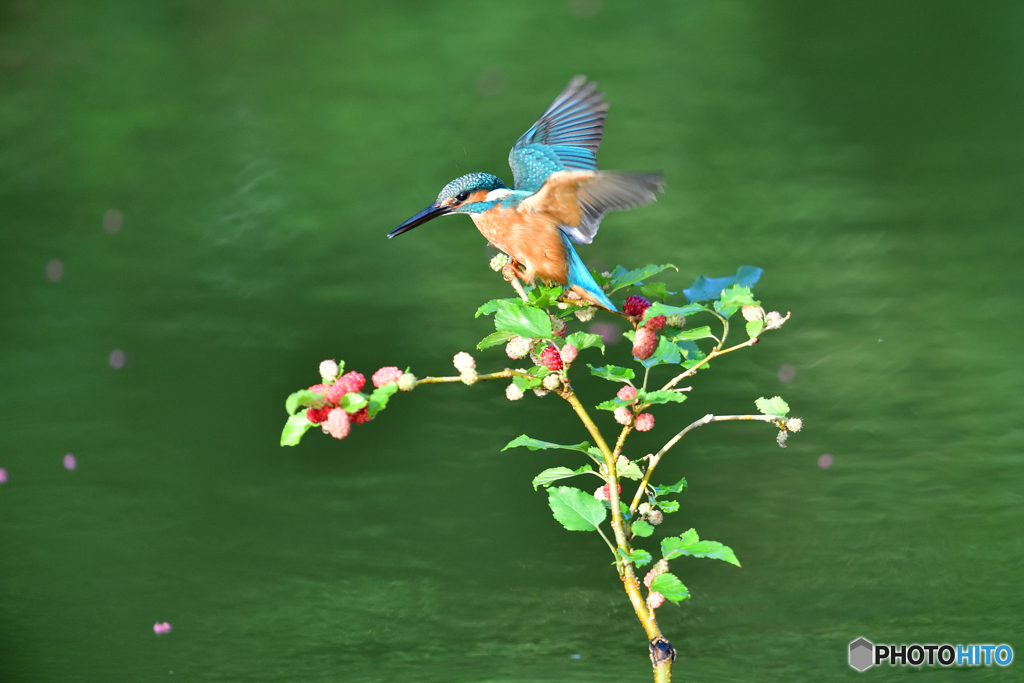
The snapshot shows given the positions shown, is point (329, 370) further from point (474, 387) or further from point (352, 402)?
point (474, 387)

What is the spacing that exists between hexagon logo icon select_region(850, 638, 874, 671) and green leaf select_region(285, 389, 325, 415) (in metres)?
0.48

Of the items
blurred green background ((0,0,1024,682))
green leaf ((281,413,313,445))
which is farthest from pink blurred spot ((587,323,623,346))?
green leaf ((281,413,313,445))

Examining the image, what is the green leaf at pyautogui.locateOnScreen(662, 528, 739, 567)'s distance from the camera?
14.7 inches

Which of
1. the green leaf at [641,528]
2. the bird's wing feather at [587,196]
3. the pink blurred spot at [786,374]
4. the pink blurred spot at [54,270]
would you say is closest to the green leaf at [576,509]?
the green leaf at [641,528]

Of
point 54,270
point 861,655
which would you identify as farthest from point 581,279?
point 54,270

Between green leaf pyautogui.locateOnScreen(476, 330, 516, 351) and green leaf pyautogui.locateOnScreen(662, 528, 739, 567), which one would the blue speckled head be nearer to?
green leaf pyautogui.locateOnScreen(476, 330, 516, 351)

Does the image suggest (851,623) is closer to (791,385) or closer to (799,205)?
(791,385)

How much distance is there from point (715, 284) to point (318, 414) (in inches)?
7.3

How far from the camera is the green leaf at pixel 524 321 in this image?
15.9 inches

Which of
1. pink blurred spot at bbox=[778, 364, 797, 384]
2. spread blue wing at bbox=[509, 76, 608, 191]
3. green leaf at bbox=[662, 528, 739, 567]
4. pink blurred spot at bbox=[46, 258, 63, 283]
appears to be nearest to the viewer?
green leaf at bbox=[662, 528, 739, 567]

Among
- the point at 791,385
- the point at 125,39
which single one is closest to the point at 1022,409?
the point at 791,385

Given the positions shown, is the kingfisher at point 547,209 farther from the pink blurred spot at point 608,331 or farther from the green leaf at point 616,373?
the pink blurred spot at point 608,331

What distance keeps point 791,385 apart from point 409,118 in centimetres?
54

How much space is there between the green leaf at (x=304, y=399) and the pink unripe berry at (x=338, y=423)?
0.01m
